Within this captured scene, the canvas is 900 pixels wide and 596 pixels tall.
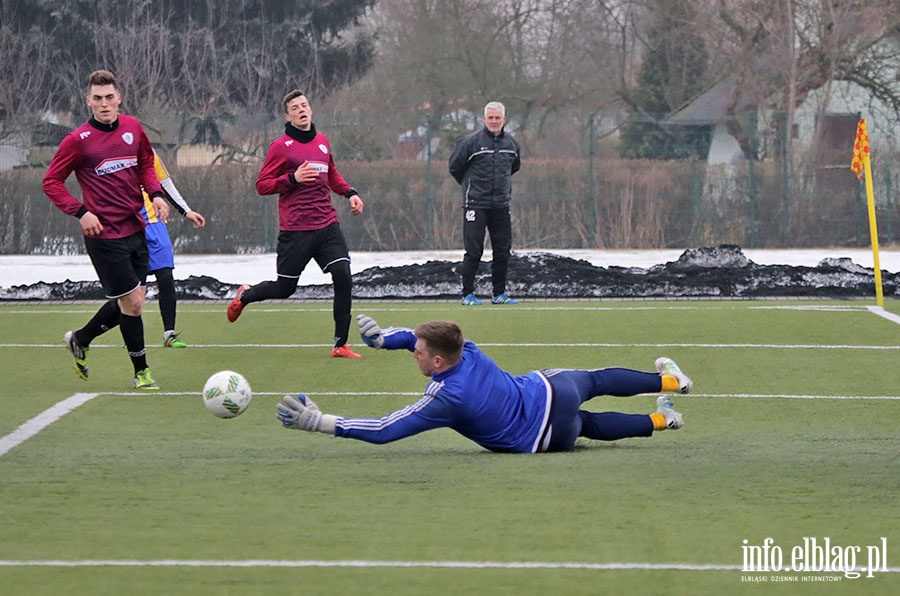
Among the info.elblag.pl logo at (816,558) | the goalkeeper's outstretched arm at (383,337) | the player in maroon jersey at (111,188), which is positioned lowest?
the info.elblag.pl logo at (816,558)

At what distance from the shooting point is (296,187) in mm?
11742

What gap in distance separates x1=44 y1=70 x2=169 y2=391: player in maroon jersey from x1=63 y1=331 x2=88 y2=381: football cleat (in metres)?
0.44

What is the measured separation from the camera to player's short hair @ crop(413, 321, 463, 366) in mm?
6762

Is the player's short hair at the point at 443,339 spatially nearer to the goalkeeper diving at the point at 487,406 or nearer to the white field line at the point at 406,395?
the goalkeeper diving at the point at 487,406

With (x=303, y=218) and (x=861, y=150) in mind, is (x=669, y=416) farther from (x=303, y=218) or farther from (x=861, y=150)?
(x=861, y=150)

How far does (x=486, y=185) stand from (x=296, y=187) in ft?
16.2

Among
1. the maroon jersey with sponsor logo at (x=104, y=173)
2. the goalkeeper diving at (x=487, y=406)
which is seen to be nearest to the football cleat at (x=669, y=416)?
the goalkeeper diving at (x=487, y=406)

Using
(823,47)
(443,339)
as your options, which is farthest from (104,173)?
(823,47)

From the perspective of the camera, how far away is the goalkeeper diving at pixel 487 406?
674cm

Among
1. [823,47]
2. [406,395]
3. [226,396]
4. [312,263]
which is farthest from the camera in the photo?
[823,47]

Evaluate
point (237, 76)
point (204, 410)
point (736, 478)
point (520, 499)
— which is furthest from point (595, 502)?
point (237, 76)

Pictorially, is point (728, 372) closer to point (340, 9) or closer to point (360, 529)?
point (360, 529)

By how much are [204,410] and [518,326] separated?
554cm

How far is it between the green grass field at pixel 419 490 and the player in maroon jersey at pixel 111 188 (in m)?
0.76
